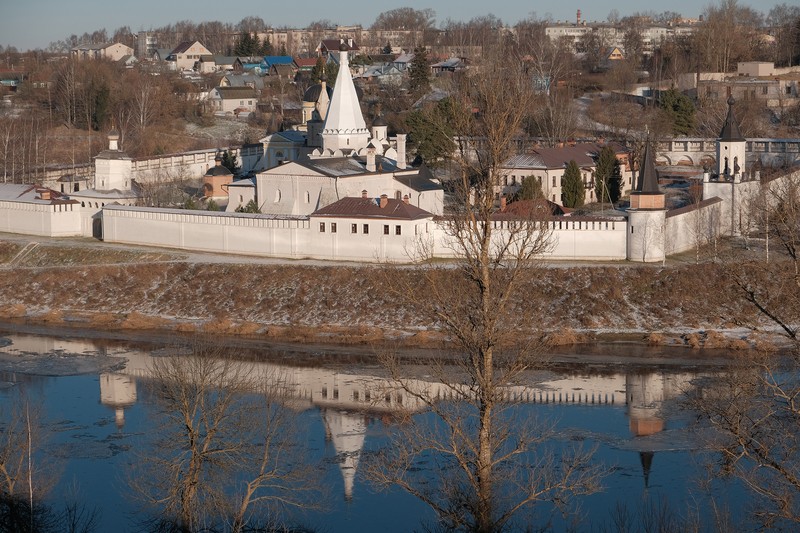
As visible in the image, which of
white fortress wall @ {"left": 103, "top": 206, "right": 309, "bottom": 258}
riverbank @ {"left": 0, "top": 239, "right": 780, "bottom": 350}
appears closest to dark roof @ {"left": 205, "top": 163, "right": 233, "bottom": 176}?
white fortress wall @ {"left": 103, "top": 206, "right": 309, "bottom": 258}

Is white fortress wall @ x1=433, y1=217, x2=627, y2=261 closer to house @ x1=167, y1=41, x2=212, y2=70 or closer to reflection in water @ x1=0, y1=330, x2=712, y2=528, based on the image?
reflection in water @ x1=0, y1=330, x2=712, y2=528

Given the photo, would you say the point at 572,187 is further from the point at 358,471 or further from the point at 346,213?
the point at 358,471

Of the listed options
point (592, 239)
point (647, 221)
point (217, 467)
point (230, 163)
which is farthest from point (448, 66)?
point (217, 467)

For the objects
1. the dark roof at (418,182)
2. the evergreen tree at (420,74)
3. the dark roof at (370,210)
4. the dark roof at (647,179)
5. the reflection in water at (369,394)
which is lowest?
the reflection in water at (369,394)

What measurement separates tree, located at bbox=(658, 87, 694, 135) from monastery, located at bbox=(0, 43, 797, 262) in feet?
42.0

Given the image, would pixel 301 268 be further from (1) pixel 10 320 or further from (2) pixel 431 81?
(2) pixel 431 81

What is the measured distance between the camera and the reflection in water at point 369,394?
21.4 metres

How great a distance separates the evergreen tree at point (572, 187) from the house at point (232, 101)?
94.2ft

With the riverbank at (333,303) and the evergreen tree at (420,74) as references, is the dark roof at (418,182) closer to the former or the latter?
the riverbank at (333,303)

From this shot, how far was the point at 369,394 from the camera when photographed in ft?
77.4

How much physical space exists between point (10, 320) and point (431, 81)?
38551 millimetres

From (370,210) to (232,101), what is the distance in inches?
1389

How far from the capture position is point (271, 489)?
17656mm

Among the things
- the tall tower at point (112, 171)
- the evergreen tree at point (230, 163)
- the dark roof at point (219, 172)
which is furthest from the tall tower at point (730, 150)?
the evergreen tree at point (230, 163)
